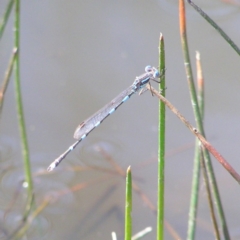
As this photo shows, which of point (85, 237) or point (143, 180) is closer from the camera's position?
point (85, 237)

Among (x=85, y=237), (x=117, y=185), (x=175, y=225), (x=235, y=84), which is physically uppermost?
(x=235, y=84)

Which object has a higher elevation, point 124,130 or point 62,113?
point 62,113

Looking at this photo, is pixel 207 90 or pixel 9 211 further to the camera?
pixel 207 90

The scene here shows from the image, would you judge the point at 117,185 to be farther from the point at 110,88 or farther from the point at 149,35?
the point at 149,35

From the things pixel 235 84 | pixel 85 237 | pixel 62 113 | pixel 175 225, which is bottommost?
pixel 175 225

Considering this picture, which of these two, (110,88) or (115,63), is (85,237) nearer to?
(110,88)

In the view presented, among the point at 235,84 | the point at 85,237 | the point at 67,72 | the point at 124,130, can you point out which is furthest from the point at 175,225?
the point at 67,72

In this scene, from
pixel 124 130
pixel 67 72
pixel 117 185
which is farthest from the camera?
pixel 67 72

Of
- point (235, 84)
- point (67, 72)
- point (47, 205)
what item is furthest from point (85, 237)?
point (235, 84)

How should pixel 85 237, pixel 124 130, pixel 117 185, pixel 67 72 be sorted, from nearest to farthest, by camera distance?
1. pixel 85 237
2. pixel 117 185
3. pixel 124 130
4. pixel 67 72
